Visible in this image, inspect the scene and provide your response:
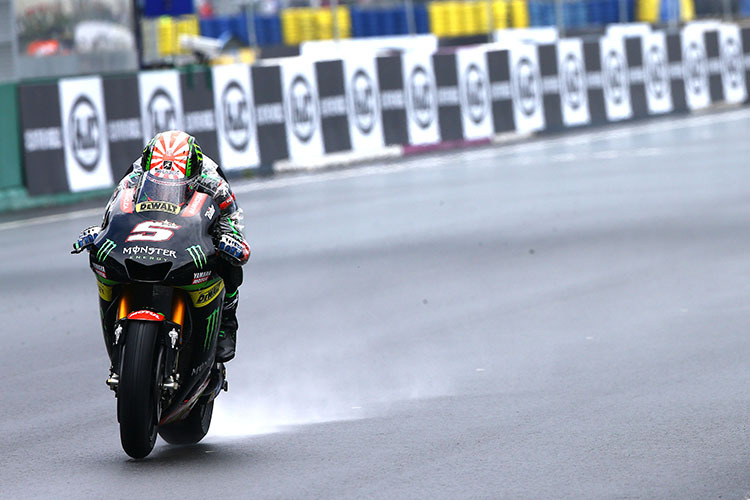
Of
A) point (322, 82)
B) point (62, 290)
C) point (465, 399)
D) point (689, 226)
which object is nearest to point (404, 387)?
point (465, 399)

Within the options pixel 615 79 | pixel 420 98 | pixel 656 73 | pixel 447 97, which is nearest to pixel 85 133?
pixel 420 98

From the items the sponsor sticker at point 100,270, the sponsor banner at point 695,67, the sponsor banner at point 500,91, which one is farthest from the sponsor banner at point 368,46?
the sponsor sticker at point 100,270

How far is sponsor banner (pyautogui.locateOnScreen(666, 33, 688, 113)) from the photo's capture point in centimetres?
3328

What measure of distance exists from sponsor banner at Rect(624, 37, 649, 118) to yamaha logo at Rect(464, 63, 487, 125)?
4782mm

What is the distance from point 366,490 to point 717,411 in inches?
88.6

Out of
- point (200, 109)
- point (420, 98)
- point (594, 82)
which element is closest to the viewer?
point (200, 109)

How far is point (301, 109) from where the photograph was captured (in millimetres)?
24766

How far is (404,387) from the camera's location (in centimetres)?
888

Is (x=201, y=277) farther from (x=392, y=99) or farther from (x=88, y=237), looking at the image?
(x=392, y=99)

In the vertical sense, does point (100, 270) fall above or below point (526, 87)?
below

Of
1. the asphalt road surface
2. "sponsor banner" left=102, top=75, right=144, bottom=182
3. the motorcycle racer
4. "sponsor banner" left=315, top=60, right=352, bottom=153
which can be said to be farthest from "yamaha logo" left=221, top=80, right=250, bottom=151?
the motorcycle racer

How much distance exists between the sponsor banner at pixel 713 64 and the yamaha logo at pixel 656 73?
5.64 feet

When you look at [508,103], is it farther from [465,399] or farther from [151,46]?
[465,399]

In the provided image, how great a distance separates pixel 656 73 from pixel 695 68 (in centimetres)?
160
